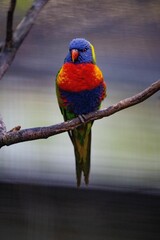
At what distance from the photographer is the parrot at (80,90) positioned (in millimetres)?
1320

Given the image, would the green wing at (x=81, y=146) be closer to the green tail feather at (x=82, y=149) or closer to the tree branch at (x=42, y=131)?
the green tail feather at (x=82, y=149)

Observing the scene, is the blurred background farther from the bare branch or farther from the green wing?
the bare branch

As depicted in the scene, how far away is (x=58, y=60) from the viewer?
165cm

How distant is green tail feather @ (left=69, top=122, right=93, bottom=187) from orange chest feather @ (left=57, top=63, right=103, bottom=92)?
12cm

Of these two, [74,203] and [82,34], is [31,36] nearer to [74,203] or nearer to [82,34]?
[82,34]

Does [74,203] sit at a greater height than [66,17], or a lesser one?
lesser

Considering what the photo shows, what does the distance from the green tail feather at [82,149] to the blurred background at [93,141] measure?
8.3 inches

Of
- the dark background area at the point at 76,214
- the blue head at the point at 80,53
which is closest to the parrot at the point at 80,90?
the blue head at the point at 80,53

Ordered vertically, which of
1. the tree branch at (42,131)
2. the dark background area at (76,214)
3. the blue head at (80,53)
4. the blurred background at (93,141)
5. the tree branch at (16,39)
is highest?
the tree branch at (16,39)

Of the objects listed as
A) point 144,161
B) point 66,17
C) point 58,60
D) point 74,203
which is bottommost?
point 74,203

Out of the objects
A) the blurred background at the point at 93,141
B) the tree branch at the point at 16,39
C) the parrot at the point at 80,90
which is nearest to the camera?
the tree branch at the point at 16,39

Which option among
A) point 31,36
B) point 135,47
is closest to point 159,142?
point 135,47

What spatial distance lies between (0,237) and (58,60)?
60 centimetres

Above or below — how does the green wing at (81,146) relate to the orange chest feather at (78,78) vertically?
below
